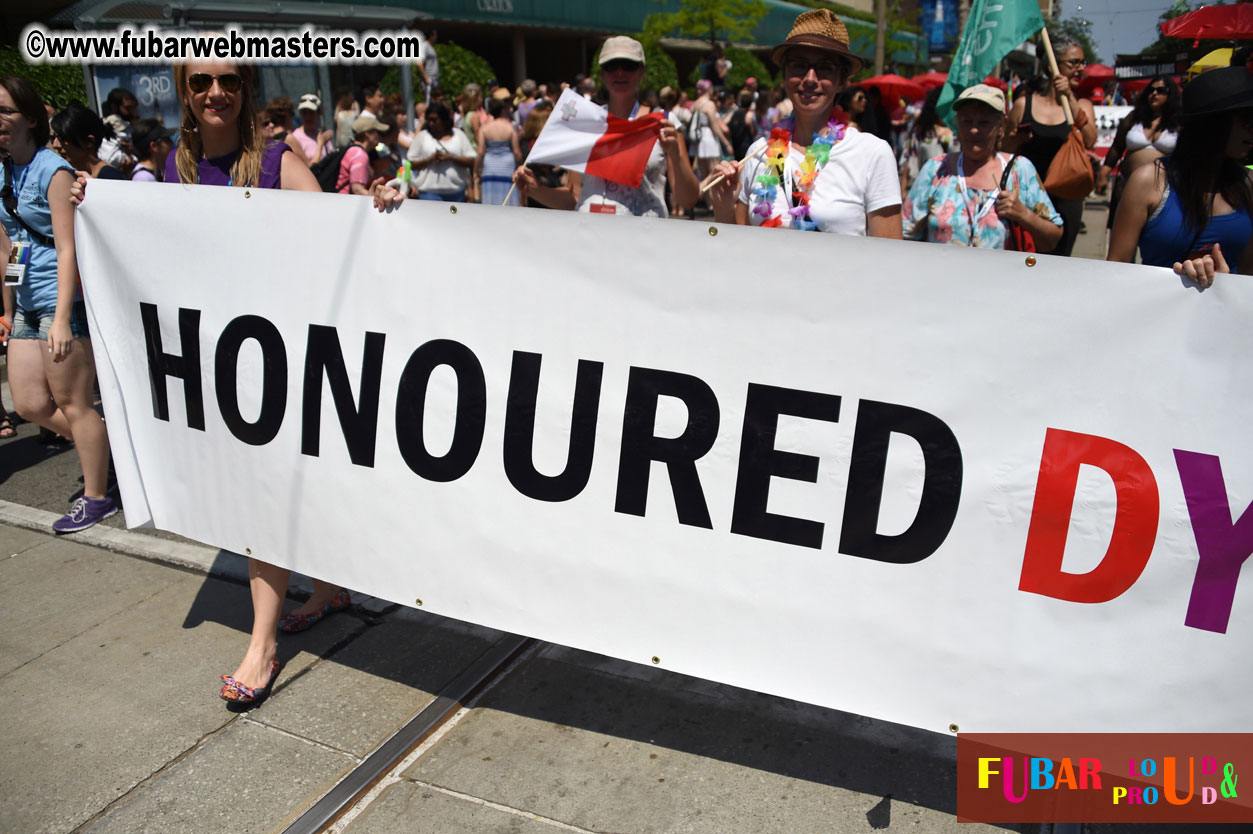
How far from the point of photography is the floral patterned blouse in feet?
13.3

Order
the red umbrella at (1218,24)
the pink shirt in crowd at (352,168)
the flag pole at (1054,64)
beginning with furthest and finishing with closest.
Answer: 1. the red umbrella at (1218,24)
2. the pink shirt in crowd at (352,168)
3. the flag pole at (1054,64)

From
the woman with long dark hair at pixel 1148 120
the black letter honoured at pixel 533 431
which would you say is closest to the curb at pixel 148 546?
the black letter honoured at pixel 533 431

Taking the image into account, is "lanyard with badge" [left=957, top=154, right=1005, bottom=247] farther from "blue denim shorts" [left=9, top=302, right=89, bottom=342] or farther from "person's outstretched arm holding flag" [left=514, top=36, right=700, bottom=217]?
"blue denim shorts" [left=9, top=302, right=89, bottom=342]

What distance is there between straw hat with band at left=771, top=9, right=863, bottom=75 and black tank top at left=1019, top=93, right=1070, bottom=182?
3.14m

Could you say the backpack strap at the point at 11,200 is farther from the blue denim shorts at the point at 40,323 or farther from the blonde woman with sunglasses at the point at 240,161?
the blonde woman with sunglasses at the point at 240,161

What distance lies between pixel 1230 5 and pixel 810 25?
7846 mm

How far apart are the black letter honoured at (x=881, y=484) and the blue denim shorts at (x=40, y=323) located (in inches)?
139

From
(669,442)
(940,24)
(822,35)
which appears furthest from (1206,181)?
(940,24)

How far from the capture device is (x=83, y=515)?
4.57 meters

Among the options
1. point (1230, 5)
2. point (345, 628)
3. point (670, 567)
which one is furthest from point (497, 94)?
point (670, 567)

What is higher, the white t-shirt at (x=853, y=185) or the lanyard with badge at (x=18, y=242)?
the white t-shirt at (x=853, y=185)

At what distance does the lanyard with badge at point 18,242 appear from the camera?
428 cm

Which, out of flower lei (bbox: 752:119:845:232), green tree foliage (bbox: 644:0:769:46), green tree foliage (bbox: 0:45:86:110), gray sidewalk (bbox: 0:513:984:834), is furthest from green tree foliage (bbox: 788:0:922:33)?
gray sidewalk (bbox: 0:513:984:834)

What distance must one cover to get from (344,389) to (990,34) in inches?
166
